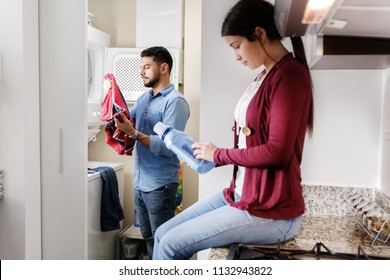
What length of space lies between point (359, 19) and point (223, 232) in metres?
0.52

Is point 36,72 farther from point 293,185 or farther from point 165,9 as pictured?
point 293,185

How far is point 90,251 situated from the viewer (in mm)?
1714

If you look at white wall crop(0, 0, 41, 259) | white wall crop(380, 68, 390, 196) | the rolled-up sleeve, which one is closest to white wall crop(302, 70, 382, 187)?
white wall crop(380, 68, 390, 196)

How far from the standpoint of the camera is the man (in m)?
1.59

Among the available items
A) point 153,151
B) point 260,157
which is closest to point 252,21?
point 260,157

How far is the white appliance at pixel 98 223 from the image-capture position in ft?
5.57

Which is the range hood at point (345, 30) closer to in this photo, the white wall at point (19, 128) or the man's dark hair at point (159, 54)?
the man's dark hair at point (159, 54)

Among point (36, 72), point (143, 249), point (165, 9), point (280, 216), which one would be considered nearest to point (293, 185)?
point (280, 216)

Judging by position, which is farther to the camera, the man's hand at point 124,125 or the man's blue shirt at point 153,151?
the man's blue shirt at point 153,151

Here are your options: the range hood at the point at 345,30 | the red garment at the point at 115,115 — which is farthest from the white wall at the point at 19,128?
the range hood at the point at 345,30

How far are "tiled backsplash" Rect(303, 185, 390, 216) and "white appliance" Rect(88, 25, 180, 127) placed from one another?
3.74ft

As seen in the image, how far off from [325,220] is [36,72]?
1199 millimetres

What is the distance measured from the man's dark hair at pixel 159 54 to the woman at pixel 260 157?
2.65ft

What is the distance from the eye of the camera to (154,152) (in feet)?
5.26
